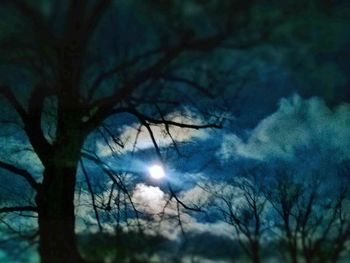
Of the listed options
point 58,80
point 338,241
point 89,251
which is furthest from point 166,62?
point 338,241

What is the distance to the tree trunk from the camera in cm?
700

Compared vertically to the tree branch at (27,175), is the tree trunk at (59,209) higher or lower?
lower

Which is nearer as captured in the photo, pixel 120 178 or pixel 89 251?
pixel 89 251

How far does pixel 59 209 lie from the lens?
7234 millimetres

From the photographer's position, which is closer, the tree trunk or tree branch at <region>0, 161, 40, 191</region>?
the tree trunk

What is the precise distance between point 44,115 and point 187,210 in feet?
11.1

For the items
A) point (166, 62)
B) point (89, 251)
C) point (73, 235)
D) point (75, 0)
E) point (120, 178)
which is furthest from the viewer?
point (120, 178)

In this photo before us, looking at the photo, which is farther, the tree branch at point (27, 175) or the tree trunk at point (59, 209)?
the tree branch at point (27, 175)

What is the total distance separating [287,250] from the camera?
888 centimetres

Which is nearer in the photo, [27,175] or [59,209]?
[59,209]

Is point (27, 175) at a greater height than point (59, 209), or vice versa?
point (27, 175)

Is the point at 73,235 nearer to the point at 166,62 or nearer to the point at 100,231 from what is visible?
the point at 100,231

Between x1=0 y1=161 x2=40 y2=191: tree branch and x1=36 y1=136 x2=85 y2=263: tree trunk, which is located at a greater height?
x1=0 y1=161 x2=40 y2=191: tree branch

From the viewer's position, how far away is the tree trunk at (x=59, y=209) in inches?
275
